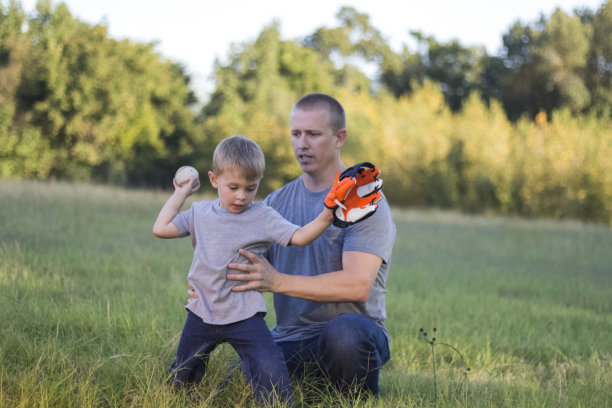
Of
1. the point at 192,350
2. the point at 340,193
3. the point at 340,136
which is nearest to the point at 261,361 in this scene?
the point at 192,350

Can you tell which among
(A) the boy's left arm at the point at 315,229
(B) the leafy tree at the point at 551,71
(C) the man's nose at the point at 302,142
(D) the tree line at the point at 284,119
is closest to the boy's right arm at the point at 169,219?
(A) the boy's left arm at the point at 315,229

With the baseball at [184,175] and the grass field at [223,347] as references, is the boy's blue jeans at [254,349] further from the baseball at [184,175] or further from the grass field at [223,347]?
the baseball at [184,175]

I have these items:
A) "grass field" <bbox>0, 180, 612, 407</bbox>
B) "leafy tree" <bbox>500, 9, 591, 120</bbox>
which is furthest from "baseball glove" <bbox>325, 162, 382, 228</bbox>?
"leafy tree" <bbox>500, 9, 591, 120</bbox>

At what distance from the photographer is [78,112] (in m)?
28.0

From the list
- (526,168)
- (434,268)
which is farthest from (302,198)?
(526,168)

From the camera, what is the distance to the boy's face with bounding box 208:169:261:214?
9.13 ft

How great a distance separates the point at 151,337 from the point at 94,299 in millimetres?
976

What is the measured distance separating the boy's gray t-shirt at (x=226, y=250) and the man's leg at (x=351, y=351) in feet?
1.44

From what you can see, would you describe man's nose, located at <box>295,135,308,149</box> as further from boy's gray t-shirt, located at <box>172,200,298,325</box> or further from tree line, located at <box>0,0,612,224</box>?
tree line, located at <box>0,0,612,224</box>

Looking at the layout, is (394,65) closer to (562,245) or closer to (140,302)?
(562,245)

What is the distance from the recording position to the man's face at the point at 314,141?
346 cm

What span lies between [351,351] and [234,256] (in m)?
0.79

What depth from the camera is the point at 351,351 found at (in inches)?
118

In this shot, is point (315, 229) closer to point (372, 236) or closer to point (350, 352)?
point (372, 236)
